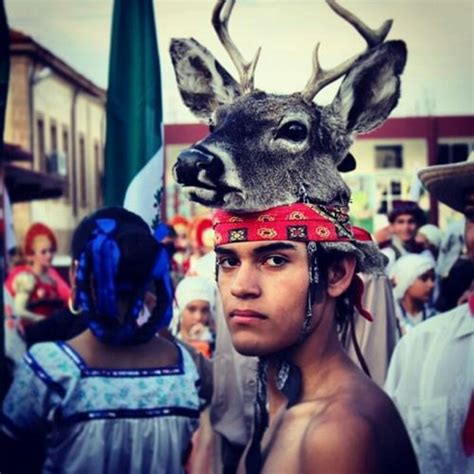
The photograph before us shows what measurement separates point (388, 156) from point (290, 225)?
317 inches

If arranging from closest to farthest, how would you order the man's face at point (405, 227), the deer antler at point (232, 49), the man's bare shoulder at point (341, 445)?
the man's bare shoulder at point (341, 445)
the deer antler at point (232, 49)
the man's face at point (405, 227)

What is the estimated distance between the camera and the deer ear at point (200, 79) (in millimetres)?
2814

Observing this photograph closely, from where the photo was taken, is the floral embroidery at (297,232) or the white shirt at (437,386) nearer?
the floral embroidery at (297,232)

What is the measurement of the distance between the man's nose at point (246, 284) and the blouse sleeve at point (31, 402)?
114cm

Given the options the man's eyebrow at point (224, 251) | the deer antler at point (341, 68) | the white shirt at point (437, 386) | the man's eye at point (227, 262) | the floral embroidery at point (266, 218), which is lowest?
the white shirt at point (437, 386)

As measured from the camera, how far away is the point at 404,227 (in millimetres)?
7613

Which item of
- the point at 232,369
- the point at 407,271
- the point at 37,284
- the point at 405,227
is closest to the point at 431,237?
the point at 405,227

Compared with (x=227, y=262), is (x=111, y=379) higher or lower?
lower

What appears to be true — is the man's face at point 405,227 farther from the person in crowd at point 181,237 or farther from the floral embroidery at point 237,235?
the floral embroidery at point 237,235

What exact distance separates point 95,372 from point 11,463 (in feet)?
1.43

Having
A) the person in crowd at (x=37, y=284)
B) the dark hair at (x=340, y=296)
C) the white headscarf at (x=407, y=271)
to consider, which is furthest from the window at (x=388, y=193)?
the dark hair at (x=340, y=296)

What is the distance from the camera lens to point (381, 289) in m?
4.62

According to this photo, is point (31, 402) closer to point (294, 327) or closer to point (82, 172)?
point (294, 327)

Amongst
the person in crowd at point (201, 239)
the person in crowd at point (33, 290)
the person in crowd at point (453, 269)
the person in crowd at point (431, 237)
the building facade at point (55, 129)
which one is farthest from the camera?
the building facade at point (55, 129)
